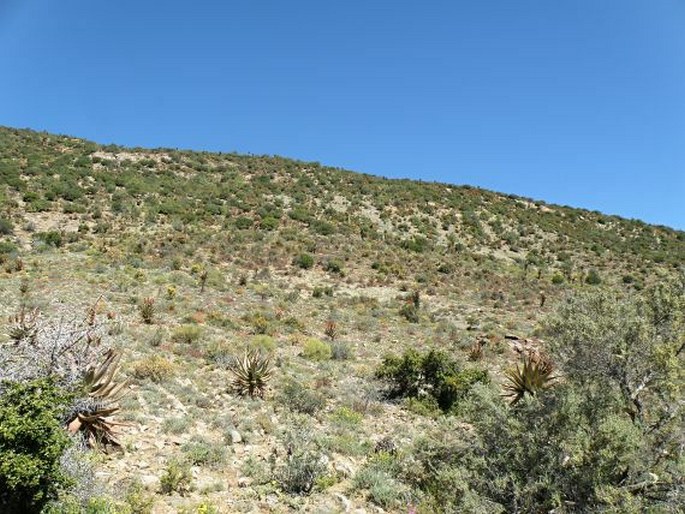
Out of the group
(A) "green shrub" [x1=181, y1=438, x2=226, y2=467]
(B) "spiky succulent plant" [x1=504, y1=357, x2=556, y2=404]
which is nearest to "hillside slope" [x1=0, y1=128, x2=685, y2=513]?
(A) "green shrub" [x1=181, y1=438, x2=226, y2=467]

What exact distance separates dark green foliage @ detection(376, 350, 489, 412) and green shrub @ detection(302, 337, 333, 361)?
2.28m

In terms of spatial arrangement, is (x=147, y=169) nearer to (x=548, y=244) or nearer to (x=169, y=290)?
(x=169, y=290)

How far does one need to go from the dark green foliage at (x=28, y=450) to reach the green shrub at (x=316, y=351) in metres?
9.68

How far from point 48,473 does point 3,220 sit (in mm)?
26462

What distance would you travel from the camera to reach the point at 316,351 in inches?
609

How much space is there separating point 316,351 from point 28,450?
33.9 feet

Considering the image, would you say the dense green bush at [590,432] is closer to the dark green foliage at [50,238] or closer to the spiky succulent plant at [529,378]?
the spiky succulent plant at [529,378]

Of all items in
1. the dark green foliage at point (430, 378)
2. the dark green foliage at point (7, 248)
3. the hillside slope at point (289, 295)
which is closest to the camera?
the hillside slope at point (289, 295)

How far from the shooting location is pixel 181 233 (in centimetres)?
3178

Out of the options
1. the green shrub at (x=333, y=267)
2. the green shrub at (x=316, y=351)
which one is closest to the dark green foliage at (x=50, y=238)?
the green shrub at (x=333, y=267)

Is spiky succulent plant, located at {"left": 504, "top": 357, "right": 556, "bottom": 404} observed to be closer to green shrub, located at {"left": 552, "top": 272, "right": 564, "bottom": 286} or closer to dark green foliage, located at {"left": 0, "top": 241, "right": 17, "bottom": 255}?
green shrub, located at {"left": 552, "top": 272, "right": 564, "bottom": 286}

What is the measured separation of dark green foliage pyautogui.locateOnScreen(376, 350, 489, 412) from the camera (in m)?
12.5

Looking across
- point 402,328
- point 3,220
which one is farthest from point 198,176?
point 402,328

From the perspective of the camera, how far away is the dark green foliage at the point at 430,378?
12.5 metres
